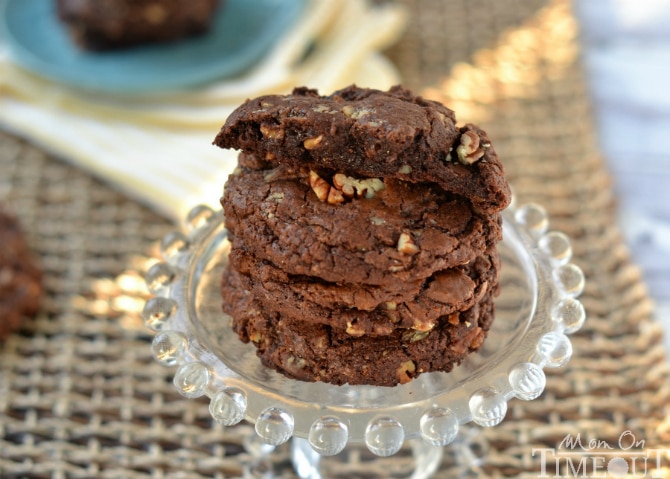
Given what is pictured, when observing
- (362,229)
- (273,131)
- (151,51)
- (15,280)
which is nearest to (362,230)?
(362,229)

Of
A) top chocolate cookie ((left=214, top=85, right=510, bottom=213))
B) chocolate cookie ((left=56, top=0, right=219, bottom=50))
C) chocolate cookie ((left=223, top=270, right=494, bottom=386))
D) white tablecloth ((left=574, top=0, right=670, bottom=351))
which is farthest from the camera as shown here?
A: chocolate cookie ((left=56, top=0, right=219, bottom=50))

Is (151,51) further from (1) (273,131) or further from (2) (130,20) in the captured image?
(1) (273,131)

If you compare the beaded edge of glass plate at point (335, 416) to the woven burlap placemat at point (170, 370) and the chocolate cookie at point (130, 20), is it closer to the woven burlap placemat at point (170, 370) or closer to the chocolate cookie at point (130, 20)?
the woven burlap placemat at point (170, 370)

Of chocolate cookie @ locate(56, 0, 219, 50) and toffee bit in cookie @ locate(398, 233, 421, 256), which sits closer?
toffee bit in cookie @ locate(398, 233, 421, 256)

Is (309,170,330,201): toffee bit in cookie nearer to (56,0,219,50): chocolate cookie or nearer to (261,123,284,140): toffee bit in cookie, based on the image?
(261,123,284,140): toffee bit in cookie

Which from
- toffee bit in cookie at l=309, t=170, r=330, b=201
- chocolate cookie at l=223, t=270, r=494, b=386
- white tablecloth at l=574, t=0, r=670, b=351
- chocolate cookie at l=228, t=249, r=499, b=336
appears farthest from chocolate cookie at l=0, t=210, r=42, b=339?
white tablecloth at l=574, t=0, r=670, b=351

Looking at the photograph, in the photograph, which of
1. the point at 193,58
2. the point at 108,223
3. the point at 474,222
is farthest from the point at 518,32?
the point at 474,222
